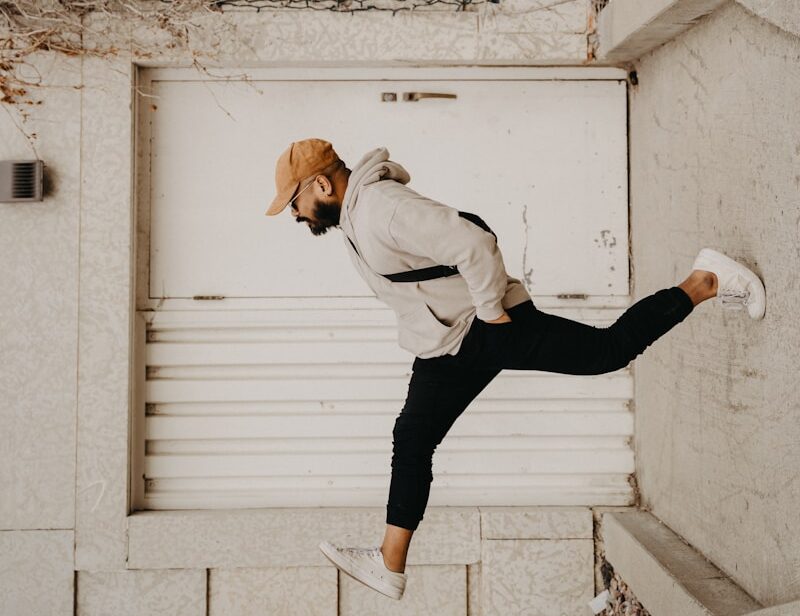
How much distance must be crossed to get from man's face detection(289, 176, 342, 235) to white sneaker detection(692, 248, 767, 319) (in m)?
1.70

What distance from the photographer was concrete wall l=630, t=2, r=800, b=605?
270 cm

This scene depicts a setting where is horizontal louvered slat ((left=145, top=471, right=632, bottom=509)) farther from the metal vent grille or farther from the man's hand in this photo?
the metal vent grille

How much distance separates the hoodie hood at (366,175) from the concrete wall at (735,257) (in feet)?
5.32

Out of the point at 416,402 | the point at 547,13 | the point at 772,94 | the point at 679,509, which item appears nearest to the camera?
the point at 772,94

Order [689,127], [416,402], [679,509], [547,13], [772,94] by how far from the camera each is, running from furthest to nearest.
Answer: [547,13]
[679,509]
[689,127]
[416,402]
[772,94]

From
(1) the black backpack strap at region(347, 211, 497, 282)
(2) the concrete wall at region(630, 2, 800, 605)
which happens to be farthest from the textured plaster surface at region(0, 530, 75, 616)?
(2) the concrete wall at region(630, 2, 800, 605)

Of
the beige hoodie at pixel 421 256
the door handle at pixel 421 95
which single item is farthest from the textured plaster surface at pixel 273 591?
the door handle at pixel 421 95

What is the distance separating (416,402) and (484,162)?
186cm

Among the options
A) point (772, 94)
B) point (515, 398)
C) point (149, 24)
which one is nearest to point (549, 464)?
point (515, 398)

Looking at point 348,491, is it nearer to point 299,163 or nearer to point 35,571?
point 35,571

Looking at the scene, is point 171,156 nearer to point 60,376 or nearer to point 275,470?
point 60,376

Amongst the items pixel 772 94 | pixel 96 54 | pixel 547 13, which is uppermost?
pixel 547 13

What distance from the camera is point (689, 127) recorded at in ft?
11.3

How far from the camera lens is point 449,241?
2447 mm
